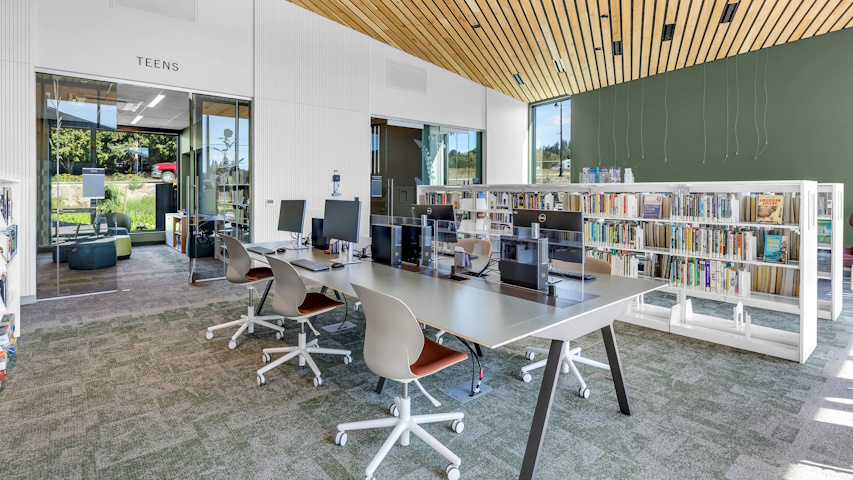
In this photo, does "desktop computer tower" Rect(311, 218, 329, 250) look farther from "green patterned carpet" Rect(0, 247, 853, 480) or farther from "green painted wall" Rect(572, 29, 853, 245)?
"green painted wall" Rect(572, 29, 853, 245)

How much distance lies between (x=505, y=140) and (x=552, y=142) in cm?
108

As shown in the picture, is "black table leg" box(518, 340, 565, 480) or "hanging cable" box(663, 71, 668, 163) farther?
"hanging cable" box(663, 71, 668, 163)

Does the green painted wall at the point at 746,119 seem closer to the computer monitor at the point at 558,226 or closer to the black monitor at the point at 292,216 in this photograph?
the computer monitor at the point at 558,226

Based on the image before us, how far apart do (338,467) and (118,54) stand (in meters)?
6.35

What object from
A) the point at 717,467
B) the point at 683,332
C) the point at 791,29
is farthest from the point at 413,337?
the point at 791,29

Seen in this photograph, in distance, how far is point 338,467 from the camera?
234 cm

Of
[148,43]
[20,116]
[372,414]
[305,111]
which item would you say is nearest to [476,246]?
[372,414]

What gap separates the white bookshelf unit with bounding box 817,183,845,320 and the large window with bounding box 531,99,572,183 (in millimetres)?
5179

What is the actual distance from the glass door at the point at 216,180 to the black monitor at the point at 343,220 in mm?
3416

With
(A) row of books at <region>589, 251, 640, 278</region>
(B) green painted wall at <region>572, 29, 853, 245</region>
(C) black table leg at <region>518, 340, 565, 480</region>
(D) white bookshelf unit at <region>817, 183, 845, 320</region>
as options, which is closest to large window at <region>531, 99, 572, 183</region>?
(B) green painted wall at <region>572, 29, 853, 245</region>

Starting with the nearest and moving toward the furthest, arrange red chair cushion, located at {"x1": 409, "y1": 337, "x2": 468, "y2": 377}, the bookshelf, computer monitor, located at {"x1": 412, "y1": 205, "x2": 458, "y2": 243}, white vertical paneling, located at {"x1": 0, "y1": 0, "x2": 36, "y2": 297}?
1. red chair cushion, located at {"x1": 409, "y1": 337, "x2": 468, "y2": 377}
2. the bookshelf
3. computer monitor, located at {"x1": 412, "y1": 205, "x2": 458, "y2": 243}
4. white vertical paneling, located at {"x1": 0, "y1": 0, "x2": 36, "y2": 297}

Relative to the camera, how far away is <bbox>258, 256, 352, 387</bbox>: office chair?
328 centimetres

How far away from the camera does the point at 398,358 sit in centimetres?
224

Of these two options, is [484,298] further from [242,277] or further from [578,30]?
[578,30]
